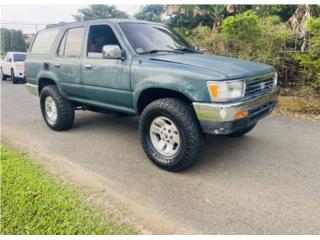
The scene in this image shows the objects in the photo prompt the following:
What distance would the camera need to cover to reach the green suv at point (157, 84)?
3410 mm

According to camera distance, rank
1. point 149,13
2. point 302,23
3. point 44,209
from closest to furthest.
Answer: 1. point 44,209
2. point 302,23
3. point 149,13

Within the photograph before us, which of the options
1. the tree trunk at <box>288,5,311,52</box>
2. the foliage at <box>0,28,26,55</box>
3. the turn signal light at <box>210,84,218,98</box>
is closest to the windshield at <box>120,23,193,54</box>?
the turn signal light at <box>210,84,218,98</box>

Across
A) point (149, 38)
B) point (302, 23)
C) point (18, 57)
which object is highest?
point (302, 23)

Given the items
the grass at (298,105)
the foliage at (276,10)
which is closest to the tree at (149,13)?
the foliage at (276,10)

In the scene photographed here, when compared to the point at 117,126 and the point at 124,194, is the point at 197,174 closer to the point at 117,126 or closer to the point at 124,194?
the point at 124,194

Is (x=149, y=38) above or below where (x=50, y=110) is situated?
above

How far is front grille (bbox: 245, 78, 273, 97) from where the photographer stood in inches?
143

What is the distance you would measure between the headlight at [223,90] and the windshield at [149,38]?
129 cm

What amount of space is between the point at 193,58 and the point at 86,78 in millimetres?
1747

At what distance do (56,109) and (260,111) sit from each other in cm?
351

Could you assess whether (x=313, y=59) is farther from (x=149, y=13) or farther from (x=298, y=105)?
(x=149, y=13)

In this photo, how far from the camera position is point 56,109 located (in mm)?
5473

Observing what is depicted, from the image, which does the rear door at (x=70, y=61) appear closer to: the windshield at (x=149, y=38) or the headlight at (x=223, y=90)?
the windshield at (x=149, y=38)

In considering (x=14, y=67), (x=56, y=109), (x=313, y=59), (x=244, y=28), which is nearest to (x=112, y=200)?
(x=56, y=109)
